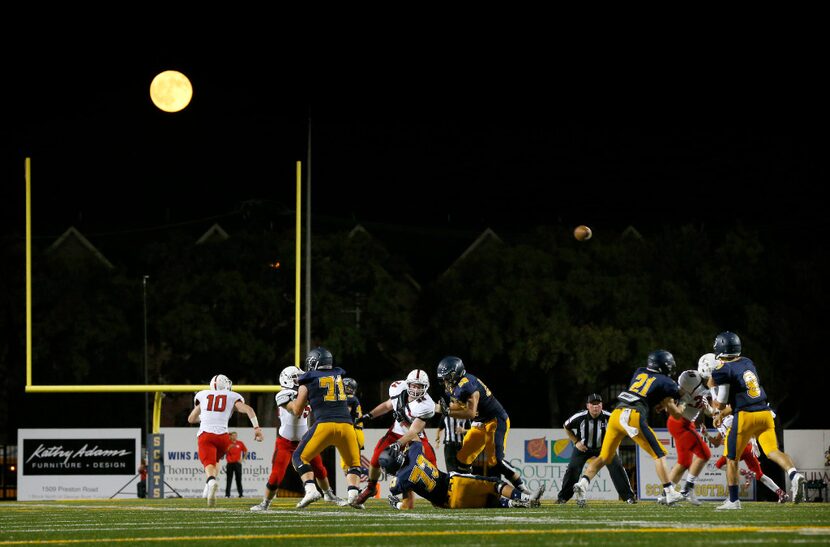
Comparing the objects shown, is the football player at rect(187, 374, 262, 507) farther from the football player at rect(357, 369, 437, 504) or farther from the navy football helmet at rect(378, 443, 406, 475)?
the navy football helmet at rect(378, 443, 406, 475)

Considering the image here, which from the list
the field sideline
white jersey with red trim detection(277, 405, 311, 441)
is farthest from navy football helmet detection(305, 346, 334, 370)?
the field sideline

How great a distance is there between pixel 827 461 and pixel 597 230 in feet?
71.0

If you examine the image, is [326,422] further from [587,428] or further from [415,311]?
[415,311]

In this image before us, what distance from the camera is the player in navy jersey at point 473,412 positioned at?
45.7 feet

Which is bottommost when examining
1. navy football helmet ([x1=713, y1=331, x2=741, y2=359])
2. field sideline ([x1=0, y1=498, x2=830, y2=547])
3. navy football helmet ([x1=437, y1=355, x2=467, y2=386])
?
field sideline ([x1=0, y1=498, x2=830, y2=547])

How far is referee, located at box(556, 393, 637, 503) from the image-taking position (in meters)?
15.9

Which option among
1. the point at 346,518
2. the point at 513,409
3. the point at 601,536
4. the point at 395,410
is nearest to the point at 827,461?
the point at 395,410

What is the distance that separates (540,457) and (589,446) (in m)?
9.16

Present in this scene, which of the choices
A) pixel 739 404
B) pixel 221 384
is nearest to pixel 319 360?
pixel 221 384

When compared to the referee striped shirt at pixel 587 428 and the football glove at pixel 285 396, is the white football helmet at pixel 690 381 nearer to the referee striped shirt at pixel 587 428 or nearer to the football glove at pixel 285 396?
the referee striped shirt at pixel 587 428

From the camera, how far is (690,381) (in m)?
15.1

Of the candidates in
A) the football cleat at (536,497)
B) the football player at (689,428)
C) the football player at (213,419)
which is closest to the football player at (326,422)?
the football cleat at (536,497)

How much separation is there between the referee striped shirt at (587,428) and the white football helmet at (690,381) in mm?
1602

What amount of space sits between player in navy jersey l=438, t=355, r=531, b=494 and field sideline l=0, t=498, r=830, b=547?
6.65ft
